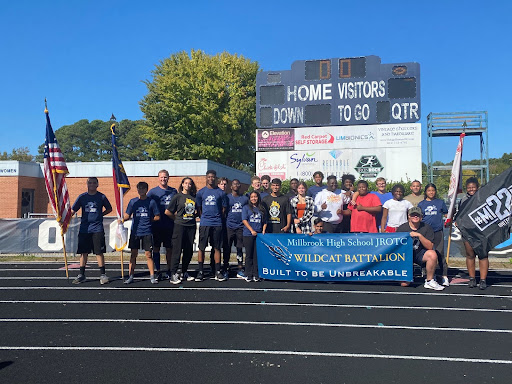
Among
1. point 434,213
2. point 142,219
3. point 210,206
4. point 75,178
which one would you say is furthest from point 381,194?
→ point 75,178

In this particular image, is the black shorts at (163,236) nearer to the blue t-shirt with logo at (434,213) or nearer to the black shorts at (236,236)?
the black shorts at (236,236)

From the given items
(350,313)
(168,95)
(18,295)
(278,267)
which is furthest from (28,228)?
(168,95)

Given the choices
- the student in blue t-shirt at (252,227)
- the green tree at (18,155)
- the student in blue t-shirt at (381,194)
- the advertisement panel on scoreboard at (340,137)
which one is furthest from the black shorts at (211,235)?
the green tree at (18,155)

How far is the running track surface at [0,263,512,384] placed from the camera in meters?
4.22

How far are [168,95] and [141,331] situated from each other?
34.5m

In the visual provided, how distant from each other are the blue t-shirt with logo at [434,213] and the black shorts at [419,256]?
0.63 meters

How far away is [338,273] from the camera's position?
341 inches

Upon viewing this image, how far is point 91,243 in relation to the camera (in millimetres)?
8836

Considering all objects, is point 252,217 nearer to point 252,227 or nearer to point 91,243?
point 252,227

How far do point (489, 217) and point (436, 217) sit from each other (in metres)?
0.91

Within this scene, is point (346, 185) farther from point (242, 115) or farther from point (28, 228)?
point (242, 115)

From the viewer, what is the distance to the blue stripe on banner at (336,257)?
846 cm

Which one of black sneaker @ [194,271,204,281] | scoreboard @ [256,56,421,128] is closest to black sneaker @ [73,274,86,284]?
black sneaker @ [194,271,204,281]

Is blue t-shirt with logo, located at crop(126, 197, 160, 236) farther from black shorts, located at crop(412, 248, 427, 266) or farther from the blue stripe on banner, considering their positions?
black shorts, located at crop(412, 248, 427, 266)
